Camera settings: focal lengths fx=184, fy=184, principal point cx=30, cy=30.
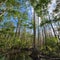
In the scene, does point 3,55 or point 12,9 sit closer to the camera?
point 12,9

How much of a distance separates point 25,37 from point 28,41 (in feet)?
2.04

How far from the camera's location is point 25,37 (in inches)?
896

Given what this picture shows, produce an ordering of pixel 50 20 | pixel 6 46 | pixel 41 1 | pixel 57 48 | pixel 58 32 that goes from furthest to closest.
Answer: pixel 6 46 < pixel 57 48 < pixel 58 32 < pixel 50 20 < pixel 41 1

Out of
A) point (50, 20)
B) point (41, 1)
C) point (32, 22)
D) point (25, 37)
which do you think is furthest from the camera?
point (25, 37)

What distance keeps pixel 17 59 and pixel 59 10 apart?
1197cm

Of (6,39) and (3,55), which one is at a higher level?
(6,39)

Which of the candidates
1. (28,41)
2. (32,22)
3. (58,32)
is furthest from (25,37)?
(32,22)

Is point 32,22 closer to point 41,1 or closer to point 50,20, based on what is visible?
point 50,20

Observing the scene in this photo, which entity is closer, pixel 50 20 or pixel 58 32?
pixel 50 20

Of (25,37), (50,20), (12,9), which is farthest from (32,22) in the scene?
(25,37)

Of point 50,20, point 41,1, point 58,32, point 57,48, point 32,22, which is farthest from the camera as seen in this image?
point 57,48

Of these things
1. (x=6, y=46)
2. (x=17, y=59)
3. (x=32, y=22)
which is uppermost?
(x=32, y=22)

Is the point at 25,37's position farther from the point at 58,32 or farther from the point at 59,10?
the point at 59,10

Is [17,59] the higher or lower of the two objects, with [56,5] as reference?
lower
